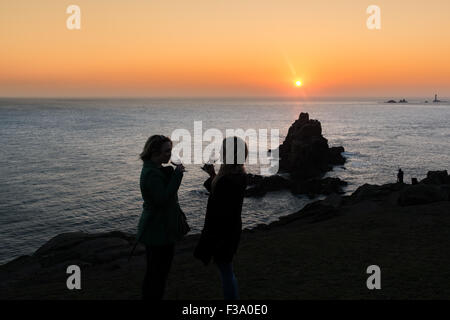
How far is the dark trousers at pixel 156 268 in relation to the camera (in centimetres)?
603

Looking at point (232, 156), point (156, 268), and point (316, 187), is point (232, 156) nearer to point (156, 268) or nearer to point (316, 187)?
point (156, 268)

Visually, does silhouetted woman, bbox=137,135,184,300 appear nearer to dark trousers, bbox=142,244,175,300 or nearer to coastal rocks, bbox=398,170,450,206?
dark trousers, bbox=142,244,175,300

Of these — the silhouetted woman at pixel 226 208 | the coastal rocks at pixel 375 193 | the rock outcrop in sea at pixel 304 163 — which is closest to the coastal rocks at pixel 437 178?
the coastal rocks at pixel 375 193

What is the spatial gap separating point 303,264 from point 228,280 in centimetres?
551

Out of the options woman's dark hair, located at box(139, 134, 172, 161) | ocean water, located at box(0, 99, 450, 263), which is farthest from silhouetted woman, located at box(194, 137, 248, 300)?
ocean water, located at box(0, 99, 450, 263)

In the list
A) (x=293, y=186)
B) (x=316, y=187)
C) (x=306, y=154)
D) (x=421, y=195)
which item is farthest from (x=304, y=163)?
(x=421, y=195)

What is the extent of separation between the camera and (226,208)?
234 inches

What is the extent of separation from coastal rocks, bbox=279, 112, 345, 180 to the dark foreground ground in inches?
1580

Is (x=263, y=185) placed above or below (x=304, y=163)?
below

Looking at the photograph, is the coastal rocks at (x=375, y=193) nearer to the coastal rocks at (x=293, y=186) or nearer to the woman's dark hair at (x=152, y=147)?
the coastal rocks at (x=293, y=186)

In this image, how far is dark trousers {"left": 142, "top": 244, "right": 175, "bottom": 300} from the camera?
6.03 metres
